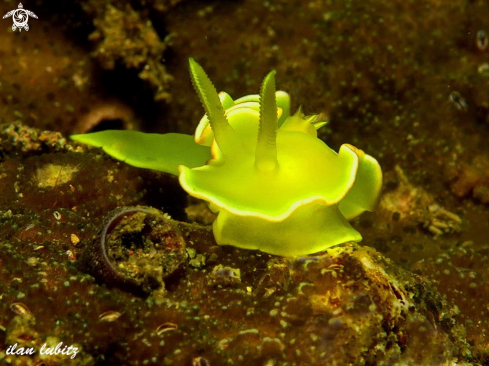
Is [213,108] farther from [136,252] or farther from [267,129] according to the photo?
[136,252]

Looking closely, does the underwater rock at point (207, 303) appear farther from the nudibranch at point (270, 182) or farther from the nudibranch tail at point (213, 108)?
the nudibranch tail at point (213, 108)

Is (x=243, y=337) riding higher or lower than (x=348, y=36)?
lower

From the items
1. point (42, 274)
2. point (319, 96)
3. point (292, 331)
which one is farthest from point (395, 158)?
point (42, 274)

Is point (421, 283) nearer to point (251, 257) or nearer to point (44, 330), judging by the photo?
point (251, 257)

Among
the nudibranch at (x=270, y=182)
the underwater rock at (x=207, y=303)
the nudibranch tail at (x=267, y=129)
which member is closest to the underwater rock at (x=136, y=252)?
the underwater rock at (x=207, y=303)

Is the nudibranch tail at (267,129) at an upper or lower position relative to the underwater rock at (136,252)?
upper
